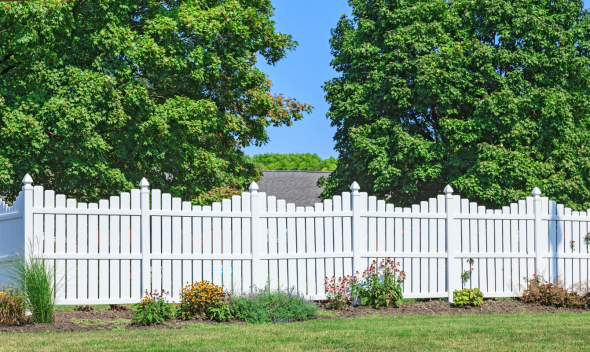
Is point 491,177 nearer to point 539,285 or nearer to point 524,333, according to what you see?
point 539,285

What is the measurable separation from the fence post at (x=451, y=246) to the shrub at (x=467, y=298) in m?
0.30

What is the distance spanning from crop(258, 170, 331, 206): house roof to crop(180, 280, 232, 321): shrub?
744 inches

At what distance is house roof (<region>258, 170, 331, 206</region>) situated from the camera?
29328mm

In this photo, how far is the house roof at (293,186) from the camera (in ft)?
96.2

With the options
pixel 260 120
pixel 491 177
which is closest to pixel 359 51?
pixel 260 120

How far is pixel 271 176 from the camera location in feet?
105

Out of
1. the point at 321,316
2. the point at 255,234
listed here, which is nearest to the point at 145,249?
the point at 255,234

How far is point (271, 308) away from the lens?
30.9 ft

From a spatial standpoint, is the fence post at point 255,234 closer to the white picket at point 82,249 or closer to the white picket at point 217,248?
the white picket at point 217,248

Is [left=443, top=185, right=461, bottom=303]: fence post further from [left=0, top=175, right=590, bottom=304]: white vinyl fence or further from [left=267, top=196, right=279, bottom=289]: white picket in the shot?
[left=267, top=196, right=279, bottom=289]: white picket

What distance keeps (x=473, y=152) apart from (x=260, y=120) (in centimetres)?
680

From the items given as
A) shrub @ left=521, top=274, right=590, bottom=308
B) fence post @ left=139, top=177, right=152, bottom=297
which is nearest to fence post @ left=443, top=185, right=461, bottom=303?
shrub @ left=521, top=274, right=590, bottom=308

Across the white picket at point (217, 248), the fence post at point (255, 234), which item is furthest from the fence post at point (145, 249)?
the fence post at point (255, 234)

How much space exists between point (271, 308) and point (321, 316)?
815mm
